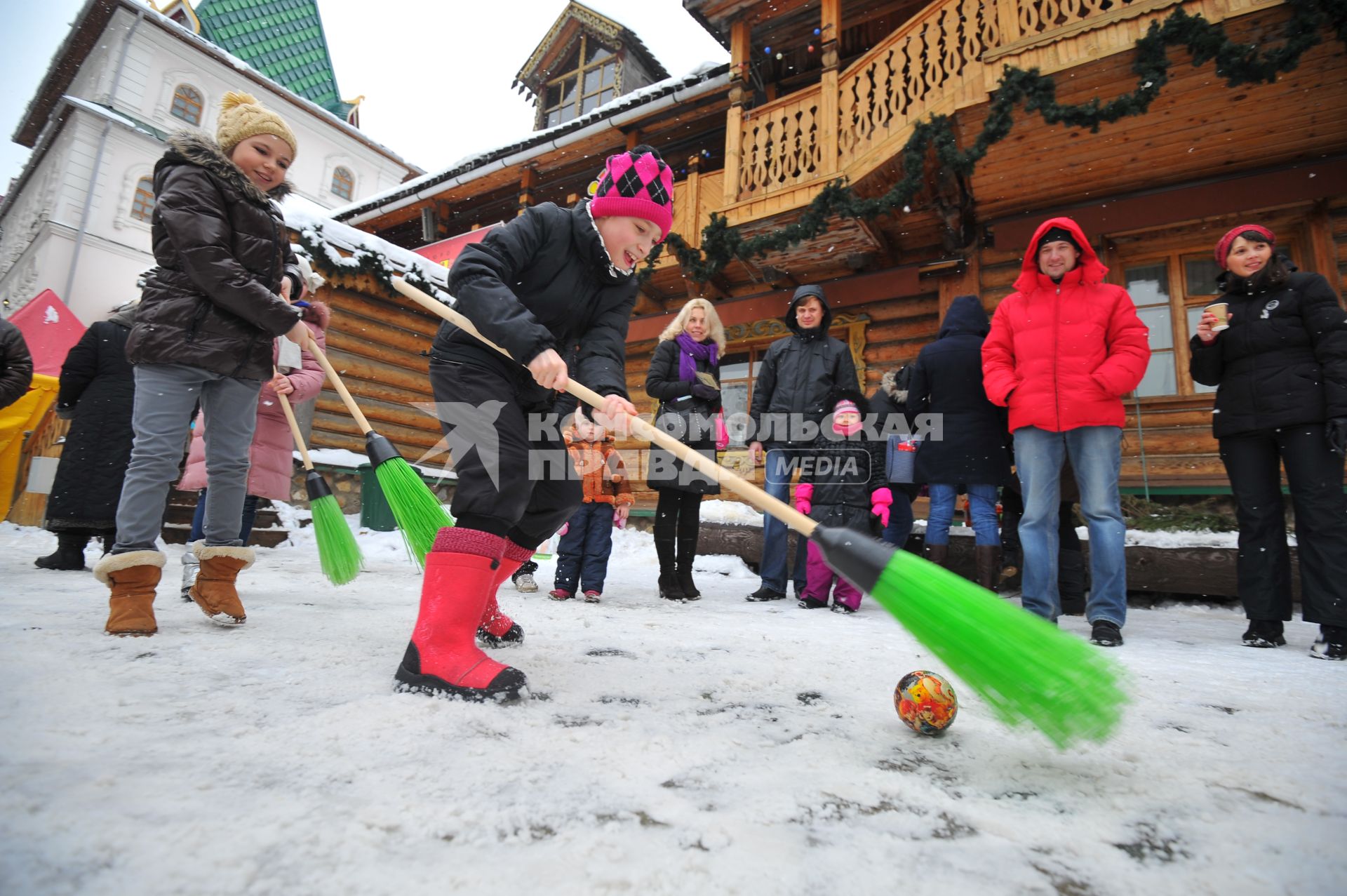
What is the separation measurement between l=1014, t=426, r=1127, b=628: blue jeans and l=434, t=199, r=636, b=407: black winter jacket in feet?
6.97

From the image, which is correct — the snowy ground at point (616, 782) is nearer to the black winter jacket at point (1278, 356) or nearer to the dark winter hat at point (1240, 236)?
the black winter jacket at point (1278, 356)

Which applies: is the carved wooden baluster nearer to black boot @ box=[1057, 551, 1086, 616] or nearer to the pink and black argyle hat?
black boot @ box=[1057, 551, 1086, 616]

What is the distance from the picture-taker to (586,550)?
4043 millimetres

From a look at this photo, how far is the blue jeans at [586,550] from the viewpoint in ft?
13.0

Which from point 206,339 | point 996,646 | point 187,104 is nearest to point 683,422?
point 206,339

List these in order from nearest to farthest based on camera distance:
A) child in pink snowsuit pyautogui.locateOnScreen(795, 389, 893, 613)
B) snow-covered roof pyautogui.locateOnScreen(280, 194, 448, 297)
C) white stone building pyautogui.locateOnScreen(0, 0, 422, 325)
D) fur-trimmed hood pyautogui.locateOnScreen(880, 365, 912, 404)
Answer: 1. child in pink snowsuit pyautogui.locateOnScreen(795, 389, 893, 613)
2. fur-trimmed hood pyautogui.locateOnScreen(880, 365, 912, 404)
3. snow-covered roof pyautogui.locateOnScreen(280, 194, 448, 297)
4. white stone building pyautogui.locateOnScreen(0, 0, 422, 325)

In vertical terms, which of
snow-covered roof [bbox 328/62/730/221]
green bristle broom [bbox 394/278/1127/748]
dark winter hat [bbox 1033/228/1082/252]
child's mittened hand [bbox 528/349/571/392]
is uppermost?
snow-covered roof [bbox 328/62/730/221]

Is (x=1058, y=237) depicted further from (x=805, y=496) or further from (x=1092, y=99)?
(x=1092, y=99)

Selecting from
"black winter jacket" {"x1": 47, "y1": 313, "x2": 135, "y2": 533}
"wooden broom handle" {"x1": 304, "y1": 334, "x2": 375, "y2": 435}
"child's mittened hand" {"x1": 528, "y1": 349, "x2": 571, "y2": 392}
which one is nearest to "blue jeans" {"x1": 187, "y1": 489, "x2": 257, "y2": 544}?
"black winter jacket" {"x1": 47, "y1": 313, "x2": 135, "y2": 533}

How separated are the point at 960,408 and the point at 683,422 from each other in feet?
5.63

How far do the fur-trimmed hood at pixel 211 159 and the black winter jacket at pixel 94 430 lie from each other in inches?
84.1

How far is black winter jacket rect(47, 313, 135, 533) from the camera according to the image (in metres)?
3.67

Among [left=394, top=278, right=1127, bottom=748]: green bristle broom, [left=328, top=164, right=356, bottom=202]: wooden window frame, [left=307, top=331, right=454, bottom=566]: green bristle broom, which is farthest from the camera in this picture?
[left=328, top=164, right=356, bottom=202]: wooden window frame

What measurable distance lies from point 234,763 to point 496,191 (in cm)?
1241
